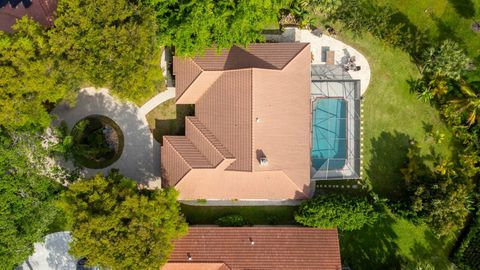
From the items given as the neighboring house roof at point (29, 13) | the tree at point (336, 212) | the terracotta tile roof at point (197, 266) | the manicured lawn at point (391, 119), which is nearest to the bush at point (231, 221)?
the terracotta tile roof at point (197, 266)

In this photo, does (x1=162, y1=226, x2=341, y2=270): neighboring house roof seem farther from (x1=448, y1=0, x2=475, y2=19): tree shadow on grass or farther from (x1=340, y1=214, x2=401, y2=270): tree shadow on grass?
(x1=448, y1=0, x2=475, y2=19): tree shadow on grass

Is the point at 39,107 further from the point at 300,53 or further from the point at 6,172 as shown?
the point at 300,53

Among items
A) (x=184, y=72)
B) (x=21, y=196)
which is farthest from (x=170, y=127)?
(x=21, y=196)

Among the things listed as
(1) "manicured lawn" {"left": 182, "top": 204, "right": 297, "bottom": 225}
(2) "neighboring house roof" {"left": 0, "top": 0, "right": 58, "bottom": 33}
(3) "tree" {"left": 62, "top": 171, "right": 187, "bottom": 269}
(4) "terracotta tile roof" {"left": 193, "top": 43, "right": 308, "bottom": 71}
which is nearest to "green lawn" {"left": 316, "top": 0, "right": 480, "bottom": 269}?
(1) "manicured lawn" {"left": 182, "top": 204, "right": 297, "bottom": 225}

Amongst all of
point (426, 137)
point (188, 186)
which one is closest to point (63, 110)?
point (188, 186)

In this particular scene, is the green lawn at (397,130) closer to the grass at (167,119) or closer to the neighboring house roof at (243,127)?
the neighboring house roof at (243,127)

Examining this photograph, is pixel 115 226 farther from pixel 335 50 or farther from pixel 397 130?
pixel 397 130

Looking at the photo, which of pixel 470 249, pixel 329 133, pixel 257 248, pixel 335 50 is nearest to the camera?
pixel 257 248
